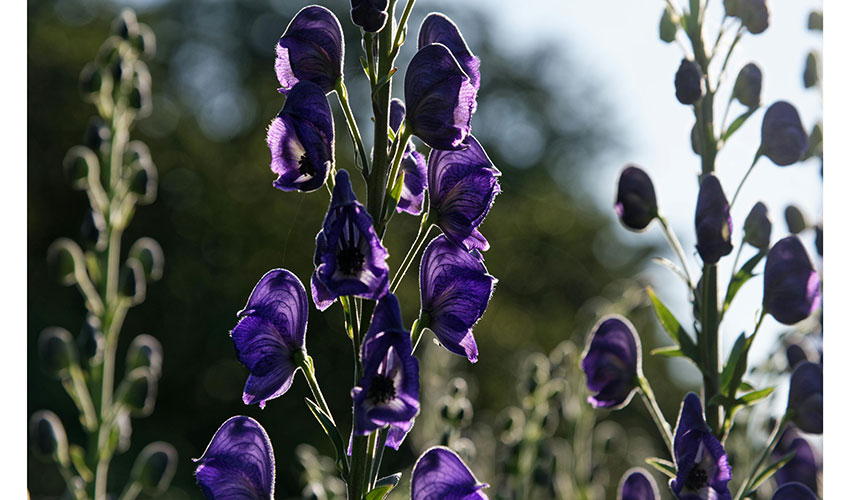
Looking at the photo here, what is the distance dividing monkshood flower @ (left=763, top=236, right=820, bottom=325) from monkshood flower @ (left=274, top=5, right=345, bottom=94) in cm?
70

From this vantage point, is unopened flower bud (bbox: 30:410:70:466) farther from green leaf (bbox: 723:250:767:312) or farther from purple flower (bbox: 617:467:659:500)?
green leaf (bbox: 723:250:767:312)

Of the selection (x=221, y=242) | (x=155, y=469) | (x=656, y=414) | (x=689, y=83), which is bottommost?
(x=221, y=242)

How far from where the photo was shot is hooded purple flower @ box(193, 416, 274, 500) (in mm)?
921

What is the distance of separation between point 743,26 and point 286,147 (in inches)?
30.8

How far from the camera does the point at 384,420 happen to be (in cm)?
77

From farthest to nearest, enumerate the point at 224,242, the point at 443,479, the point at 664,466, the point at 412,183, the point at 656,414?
the point at 224,242 < the point at 656,414 < the point at 664,466 < the point at 412,183 < the point at 443,479

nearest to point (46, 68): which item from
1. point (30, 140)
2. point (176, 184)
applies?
point (30, 140)

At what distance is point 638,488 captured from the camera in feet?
4.11

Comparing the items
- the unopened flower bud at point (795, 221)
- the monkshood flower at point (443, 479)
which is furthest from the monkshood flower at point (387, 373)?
the unopened flower bud at point (795, 221)

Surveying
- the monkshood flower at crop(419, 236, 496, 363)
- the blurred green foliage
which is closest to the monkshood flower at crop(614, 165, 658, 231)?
the monkshood flower at crop(419, 236, 496, 363)

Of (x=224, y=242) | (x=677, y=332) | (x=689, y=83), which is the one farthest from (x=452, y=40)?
(x=224, y=242)

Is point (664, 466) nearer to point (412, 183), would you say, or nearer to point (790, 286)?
point (790, 286)

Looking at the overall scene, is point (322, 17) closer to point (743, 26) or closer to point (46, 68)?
point (743, 26)

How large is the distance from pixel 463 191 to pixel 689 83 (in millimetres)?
472
